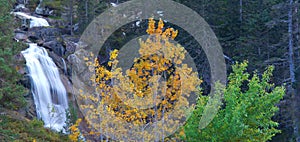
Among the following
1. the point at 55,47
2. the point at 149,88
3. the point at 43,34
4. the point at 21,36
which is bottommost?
the point at 149,88

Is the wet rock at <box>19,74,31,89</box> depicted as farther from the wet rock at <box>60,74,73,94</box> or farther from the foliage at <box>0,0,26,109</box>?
the foliage at <box>0,0,26,109</box>

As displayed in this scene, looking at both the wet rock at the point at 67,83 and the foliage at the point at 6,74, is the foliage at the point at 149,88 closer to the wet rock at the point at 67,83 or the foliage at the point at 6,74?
the foliage at the point at 6,74

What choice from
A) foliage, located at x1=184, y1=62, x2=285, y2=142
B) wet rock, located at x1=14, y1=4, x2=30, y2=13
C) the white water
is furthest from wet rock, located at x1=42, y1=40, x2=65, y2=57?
foliage, located at x1=184, y1=62, x2=285, y2=142

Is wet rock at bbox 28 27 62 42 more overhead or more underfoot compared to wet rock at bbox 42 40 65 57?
more overhead

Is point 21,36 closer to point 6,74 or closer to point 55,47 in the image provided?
point 55,47

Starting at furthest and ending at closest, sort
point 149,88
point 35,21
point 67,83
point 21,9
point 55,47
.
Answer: point 21,9 < point 35,21 < point 55,47 < point 67,83 < point 149,88

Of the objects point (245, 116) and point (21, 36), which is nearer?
point (245, 116)

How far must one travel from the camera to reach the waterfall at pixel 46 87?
2503 cm

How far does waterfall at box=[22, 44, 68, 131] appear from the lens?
2503cm

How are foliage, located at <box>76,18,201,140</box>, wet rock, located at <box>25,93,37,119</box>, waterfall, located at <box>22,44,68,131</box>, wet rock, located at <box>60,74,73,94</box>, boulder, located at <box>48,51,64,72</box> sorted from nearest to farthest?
foliage, located at <box>76,18,201,140</box>, wet rock, located at <box>25,93,37,119</box>, waterfall, located at <box>22,44,68,131</box>, wet rock, located at <box>60,74,73,94</box>, boulder, located at <box>48,51,64,72</box>

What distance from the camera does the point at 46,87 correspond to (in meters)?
26.3

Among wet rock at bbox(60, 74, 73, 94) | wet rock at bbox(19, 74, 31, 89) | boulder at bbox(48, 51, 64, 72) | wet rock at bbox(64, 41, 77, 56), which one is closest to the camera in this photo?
wet rock at bbox(19, 74, 31, 89)

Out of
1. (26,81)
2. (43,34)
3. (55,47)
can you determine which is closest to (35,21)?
(43,34)

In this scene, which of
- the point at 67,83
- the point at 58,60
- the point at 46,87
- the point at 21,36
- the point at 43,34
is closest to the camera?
the point at 46,87
